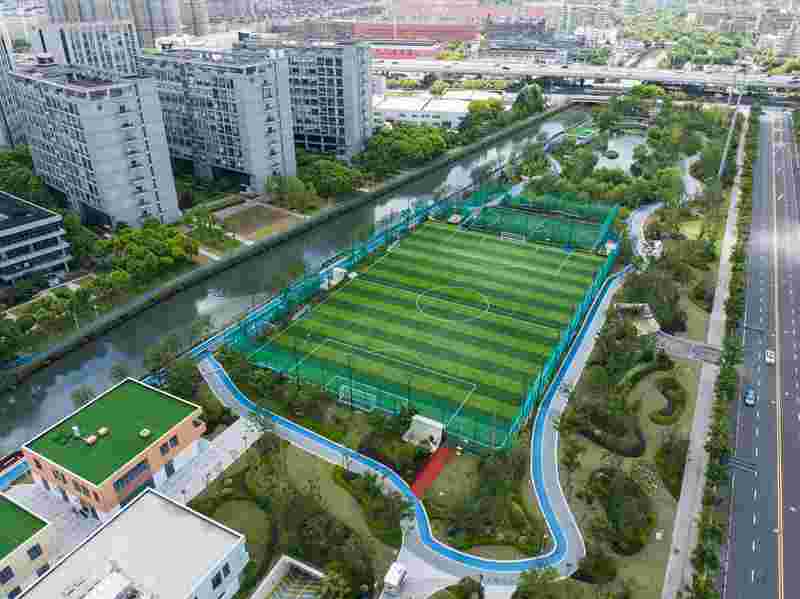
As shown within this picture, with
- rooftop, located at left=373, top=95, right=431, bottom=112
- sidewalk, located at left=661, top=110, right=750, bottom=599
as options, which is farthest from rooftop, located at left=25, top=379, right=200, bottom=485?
rooftop, located at left=373, top=95, right=431, bottom=112

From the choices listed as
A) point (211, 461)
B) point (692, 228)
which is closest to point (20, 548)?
point (211, 461)

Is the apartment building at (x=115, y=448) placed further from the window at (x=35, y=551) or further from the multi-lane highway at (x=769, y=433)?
the multi-lane highway at (x=769, y=433)

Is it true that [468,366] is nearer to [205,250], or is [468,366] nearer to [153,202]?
[205,250]

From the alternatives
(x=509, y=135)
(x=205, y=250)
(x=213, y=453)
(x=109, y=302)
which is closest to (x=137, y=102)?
(x=205, y=250)

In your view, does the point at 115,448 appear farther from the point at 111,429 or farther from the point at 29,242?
the point at 29,242

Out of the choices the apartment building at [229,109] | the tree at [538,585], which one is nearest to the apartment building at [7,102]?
the apartment building at [229,109]

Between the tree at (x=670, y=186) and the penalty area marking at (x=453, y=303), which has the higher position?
the tree at (x=670, y=186)
